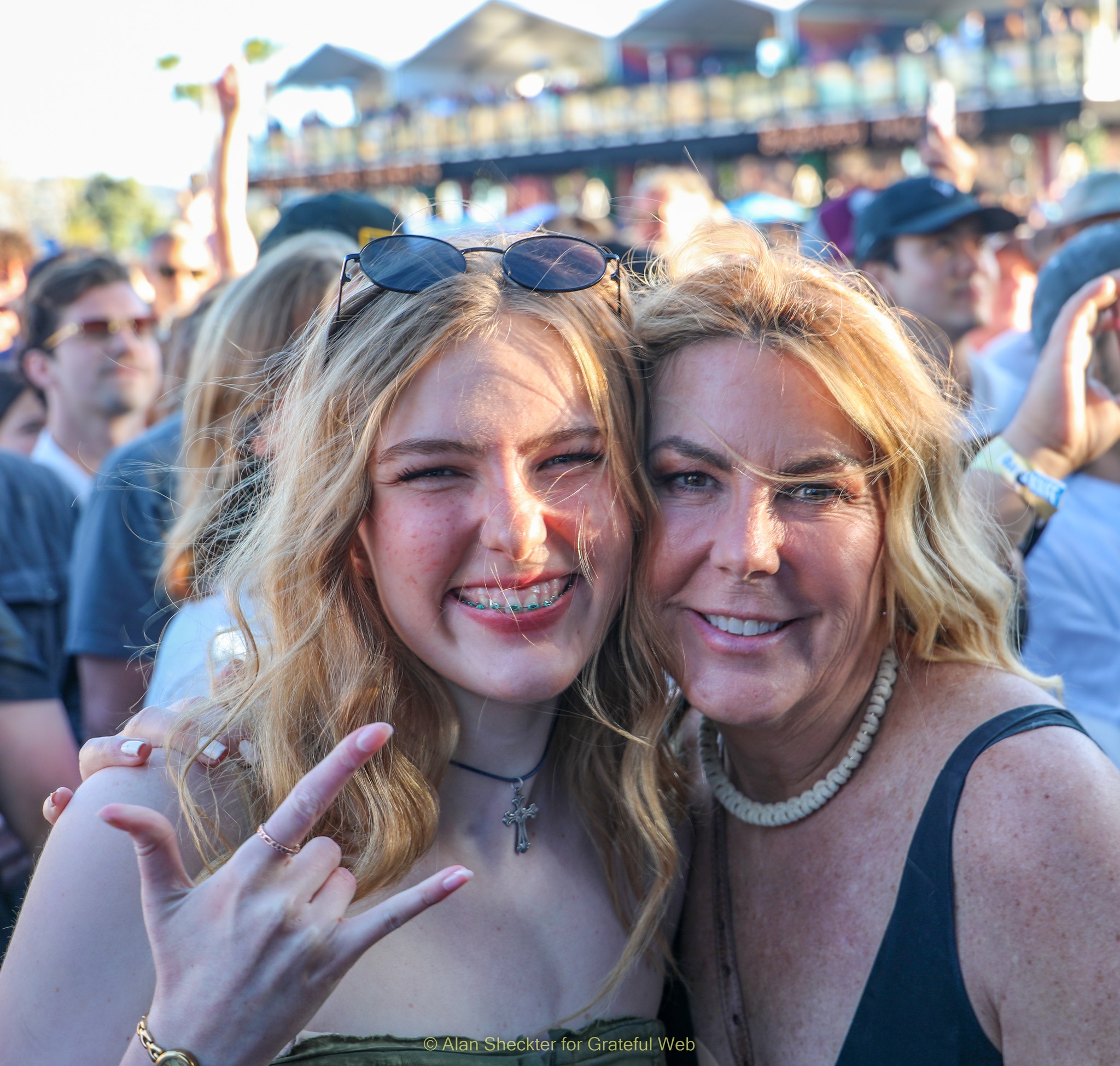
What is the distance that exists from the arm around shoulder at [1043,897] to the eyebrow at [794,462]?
0.53m

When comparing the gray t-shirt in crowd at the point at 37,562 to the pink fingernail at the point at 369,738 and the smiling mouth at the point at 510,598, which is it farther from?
the pink fingernail at the point at 369,738

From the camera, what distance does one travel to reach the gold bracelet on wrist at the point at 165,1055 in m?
1.20

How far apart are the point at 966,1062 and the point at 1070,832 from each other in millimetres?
392

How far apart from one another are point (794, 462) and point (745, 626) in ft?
0.96

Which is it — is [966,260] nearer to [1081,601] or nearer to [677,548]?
[1081,601]

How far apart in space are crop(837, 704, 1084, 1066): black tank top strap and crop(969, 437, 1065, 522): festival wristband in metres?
1.09

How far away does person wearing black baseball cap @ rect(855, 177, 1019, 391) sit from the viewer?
4.51 m

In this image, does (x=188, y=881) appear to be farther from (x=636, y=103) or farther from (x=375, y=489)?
(x=636, y=103)

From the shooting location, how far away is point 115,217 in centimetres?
1945

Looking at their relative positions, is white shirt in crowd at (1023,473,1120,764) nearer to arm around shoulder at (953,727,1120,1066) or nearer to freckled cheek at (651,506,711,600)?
arm around shoulder at (953,727,1120,1066)

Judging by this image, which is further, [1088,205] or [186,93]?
[186,93]

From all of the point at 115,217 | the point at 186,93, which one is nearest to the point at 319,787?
the point at 186,93

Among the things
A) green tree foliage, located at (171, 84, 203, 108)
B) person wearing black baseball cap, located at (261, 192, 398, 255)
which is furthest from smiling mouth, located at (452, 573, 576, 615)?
green tree foliage, located at (171, 84, 203, 108)

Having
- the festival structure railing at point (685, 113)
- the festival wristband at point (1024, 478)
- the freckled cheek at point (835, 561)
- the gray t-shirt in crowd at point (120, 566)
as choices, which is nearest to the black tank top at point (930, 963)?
the freckled cheek at point (835, 561)
